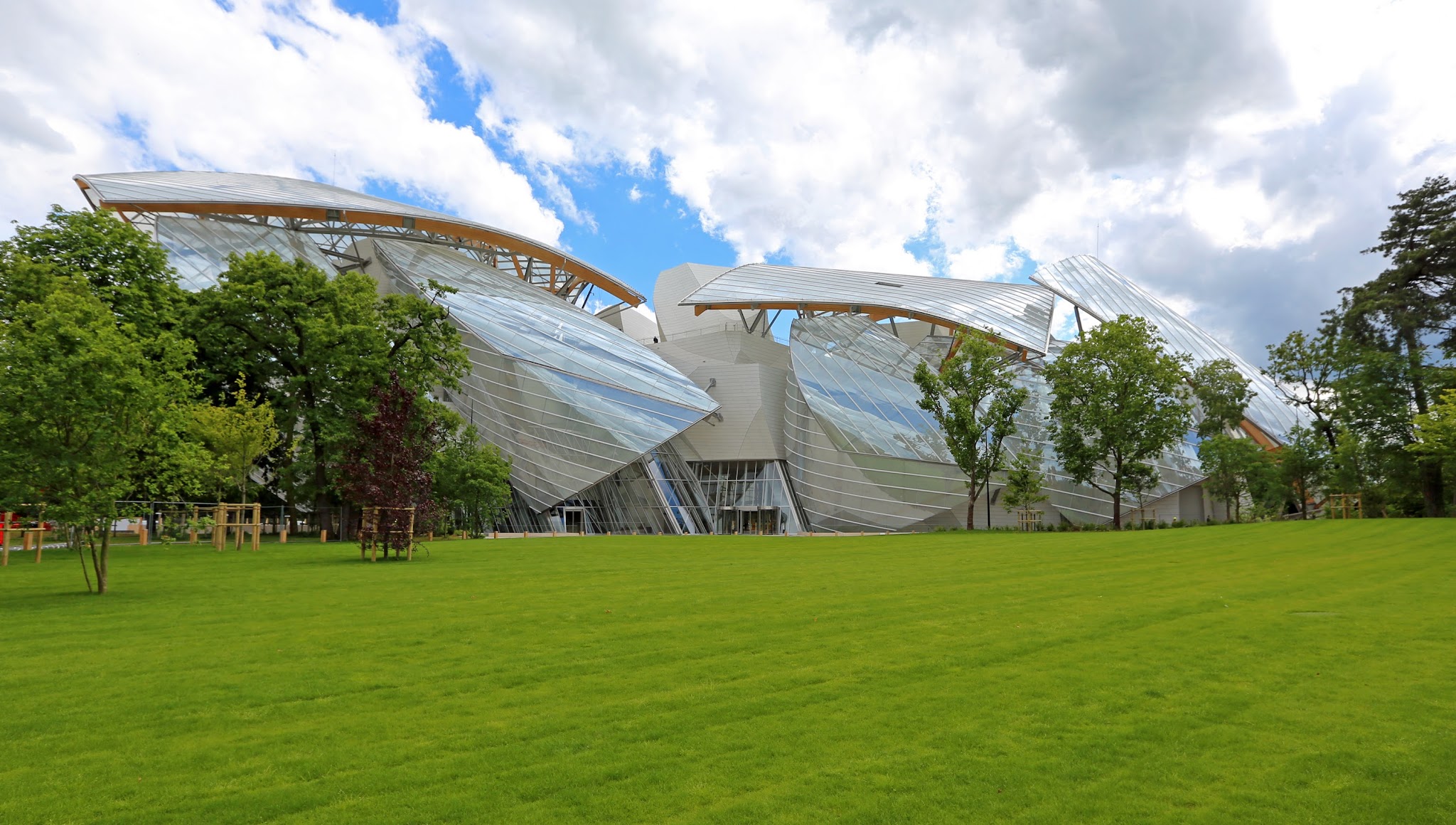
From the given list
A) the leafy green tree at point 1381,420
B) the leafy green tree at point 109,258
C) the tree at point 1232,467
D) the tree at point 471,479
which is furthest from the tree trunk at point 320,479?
the leafy green tree at point 1381,420

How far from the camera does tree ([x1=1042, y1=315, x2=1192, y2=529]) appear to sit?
41.8m

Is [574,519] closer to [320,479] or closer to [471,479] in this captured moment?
[471,479]

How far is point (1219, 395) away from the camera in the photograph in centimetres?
4494

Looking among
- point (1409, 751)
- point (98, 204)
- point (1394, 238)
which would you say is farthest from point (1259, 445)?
point (98, 204)

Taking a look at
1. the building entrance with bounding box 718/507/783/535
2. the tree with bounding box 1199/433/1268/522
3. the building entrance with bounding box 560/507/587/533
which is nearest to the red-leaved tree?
the building entrance with bounding box 560/507/587/533

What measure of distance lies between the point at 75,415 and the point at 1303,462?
47.9 meters

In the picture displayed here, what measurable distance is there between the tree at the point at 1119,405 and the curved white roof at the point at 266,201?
35384 millimetres

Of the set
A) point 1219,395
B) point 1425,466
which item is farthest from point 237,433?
point 1425,466

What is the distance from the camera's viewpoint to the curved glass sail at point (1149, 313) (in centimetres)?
4834

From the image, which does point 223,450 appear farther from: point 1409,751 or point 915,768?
point 1409,751

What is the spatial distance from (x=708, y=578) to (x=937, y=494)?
31093 mm

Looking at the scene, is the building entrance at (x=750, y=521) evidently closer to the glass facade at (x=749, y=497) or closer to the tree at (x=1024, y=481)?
the glass facade at (x=749, y=497)

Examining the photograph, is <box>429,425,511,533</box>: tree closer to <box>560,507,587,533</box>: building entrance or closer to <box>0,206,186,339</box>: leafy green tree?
<box>560,507,587,533</box>: building entrance

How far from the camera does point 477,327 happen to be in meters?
45.8
